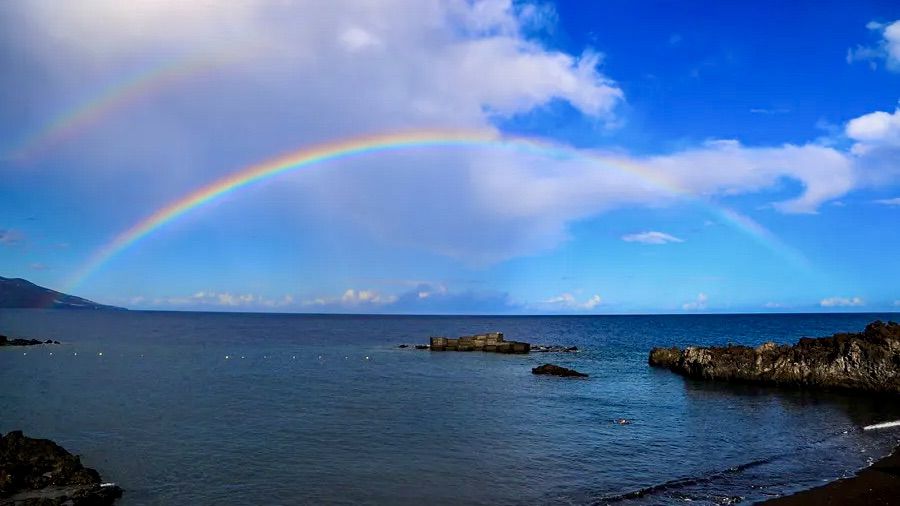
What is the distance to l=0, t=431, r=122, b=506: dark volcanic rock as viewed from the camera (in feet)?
63.8

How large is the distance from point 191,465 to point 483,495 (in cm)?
1328

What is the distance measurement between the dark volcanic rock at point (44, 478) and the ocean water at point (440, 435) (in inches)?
50.6

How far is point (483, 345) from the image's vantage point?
97312mm

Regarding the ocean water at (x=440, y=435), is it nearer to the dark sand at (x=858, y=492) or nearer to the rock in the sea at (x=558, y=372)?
the dark sand at (x=858, y=492)

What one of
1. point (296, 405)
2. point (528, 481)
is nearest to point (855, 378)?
point (528, 481)

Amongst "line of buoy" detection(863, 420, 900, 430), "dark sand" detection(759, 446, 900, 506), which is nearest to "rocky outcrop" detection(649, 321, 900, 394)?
"line of buoy" detection(863, 420, 900, 430)

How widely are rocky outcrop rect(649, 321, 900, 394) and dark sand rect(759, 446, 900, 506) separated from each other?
91.5 feet

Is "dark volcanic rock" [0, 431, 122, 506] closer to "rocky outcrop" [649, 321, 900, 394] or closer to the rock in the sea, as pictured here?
the rock in the sea

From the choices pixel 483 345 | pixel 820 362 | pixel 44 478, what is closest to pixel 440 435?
pixel 44 478

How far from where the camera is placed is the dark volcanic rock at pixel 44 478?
Answer: 19453mm

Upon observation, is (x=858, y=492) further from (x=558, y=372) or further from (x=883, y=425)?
(x=558, y=372)

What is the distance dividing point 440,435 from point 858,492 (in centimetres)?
1888

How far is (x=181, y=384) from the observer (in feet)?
→ 170

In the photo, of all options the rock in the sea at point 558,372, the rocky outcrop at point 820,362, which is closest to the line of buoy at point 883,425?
the rocky outcrop at point 820,362
